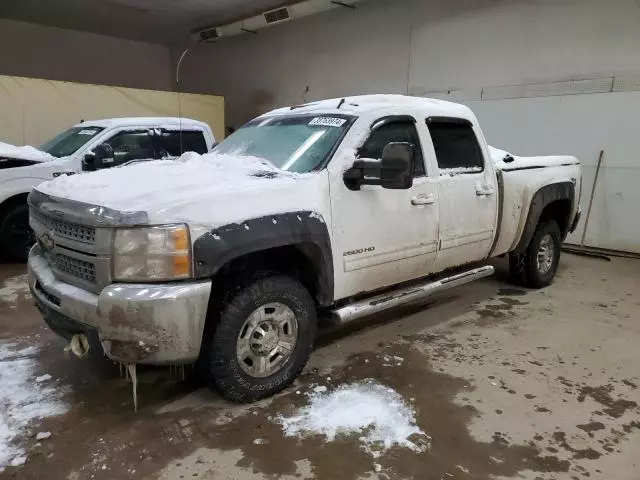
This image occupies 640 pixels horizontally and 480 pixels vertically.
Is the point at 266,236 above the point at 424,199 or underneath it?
underneath

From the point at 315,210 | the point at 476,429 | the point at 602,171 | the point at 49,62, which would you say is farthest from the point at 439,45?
the point at 49,62

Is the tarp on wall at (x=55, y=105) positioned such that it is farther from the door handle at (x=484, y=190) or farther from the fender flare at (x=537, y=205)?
the fender flare at (x=537, y=205)

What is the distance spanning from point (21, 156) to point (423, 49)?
24.3 feet

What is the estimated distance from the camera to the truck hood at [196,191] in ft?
8.73

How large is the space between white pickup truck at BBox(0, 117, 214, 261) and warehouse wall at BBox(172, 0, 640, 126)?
4714 mm

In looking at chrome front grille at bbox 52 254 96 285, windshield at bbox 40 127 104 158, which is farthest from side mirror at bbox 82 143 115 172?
chrome front grille at bbox 52 254 96 285

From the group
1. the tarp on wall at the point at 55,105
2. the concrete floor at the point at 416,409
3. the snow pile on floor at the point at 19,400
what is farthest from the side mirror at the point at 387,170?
the tarp on wall at the point at 55,105

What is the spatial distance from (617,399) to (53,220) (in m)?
3.76

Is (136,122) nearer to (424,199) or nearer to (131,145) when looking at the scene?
(131,145)

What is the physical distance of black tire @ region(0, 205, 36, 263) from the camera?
6238mm

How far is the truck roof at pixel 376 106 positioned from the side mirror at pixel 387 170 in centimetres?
60

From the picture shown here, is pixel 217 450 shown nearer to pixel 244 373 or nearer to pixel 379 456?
pixel 244 373

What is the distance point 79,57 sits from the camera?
15.1 meters

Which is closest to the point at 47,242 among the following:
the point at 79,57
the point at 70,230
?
the point at 70,230
